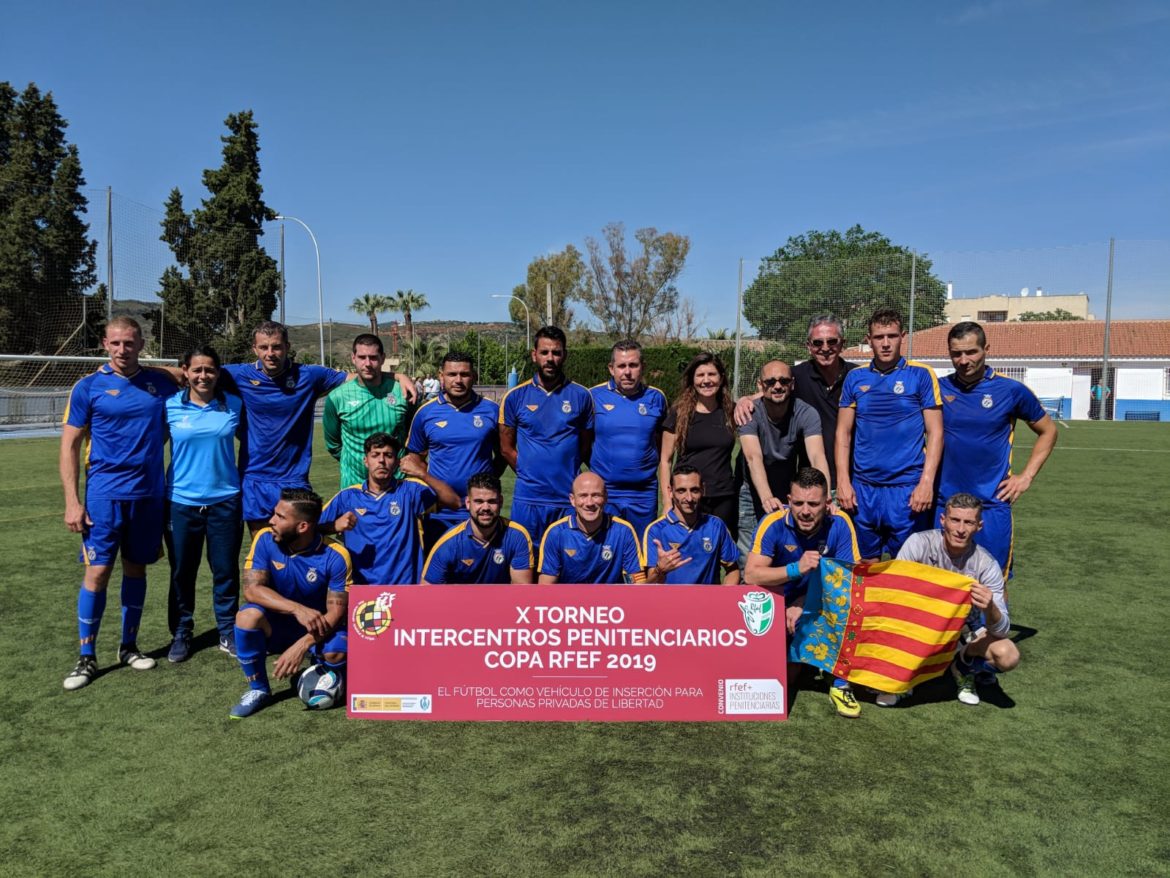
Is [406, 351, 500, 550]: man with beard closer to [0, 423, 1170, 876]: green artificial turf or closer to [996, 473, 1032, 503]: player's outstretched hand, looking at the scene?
[0, 423, 1170, 876]: green artificial turf

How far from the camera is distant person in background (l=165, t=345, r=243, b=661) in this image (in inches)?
186

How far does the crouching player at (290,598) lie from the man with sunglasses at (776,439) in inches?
95.9

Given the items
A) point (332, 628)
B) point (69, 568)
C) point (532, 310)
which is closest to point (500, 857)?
point (332, 628)

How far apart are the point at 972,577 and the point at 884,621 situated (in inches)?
20.5

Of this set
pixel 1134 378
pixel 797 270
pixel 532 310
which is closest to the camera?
pixel 797 270

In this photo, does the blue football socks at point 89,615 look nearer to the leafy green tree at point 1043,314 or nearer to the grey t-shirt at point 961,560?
the grey t-shirt at point 961,560

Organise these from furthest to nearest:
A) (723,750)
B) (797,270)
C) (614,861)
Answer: (797,270)
(723,750)
(614,861)

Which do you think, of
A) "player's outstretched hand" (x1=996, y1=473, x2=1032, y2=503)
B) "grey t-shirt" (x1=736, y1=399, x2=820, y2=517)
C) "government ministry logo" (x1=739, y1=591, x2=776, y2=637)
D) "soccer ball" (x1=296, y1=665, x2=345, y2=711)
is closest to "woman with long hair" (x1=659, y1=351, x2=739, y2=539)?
"grey t-shirt" (x1=736, y1=399, x2=820, y2=517)

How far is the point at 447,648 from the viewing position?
13.2 ft

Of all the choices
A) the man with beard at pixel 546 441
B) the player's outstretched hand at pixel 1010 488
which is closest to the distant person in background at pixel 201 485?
the man with beard at pixel 546 441

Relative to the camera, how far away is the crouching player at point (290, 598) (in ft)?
13.6

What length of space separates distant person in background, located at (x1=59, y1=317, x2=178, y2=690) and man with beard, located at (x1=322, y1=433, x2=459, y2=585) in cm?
109

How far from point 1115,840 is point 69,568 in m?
7.87

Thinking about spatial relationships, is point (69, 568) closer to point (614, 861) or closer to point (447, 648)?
point (447, 648)
